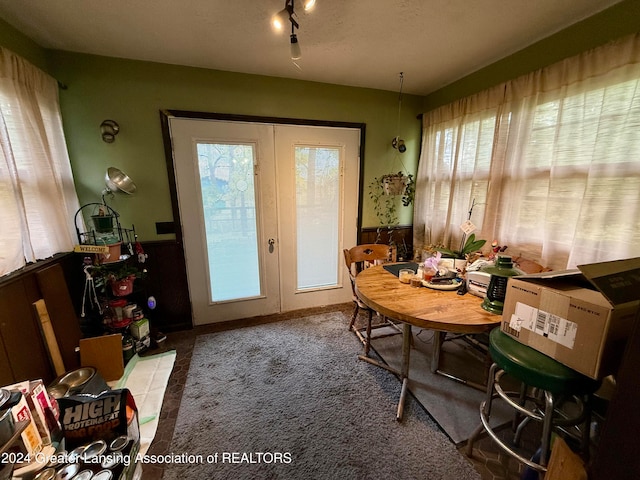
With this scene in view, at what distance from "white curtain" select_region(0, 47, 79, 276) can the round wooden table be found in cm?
204

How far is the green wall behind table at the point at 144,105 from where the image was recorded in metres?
1.98

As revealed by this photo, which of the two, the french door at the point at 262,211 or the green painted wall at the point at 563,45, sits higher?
the green painted wall at the point at 563,45

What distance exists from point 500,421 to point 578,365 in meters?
0.94

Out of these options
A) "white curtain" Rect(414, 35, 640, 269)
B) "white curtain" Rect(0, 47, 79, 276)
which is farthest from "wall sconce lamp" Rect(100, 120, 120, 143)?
"white curtain" Rect(414, 35, 640, 269)

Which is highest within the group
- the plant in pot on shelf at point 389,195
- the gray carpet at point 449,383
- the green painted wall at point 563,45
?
the green painted wall at point 563,45

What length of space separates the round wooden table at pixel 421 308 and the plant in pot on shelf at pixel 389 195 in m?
1.30

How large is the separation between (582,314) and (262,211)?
2.32m

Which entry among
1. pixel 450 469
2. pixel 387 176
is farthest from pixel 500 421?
pixel 387 176

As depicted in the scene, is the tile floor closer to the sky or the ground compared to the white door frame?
closer to the ground

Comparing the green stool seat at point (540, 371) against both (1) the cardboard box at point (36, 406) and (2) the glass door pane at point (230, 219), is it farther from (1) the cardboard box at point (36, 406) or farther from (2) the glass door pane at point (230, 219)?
(2) the glass door pane at point (230, 219)

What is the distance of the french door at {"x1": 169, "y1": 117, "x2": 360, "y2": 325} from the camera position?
232 cm

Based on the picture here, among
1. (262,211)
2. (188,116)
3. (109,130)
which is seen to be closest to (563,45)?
(262,211)

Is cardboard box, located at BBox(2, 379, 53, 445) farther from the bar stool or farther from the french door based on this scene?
the bar stool

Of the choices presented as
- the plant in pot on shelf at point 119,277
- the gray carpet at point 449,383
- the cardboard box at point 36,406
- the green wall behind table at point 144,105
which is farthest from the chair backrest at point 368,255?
the cardboard box at point 36,406
